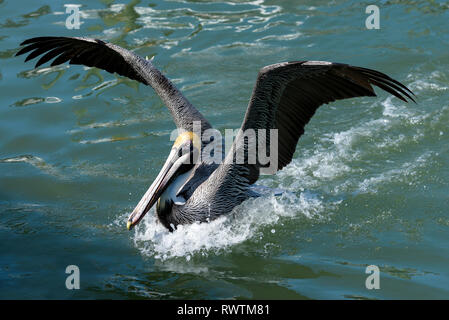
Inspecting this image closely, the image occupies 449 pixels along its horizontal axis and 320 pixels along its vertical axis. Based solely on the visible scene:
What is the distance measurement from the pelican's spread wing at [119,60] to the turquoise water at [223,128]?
3.59 feet

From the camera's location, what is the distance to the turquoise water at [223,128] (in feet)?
21.9

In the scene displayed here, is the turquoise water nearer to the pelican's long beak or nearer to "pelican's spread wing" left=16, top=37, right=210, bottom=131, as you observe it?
the pelican's long beak

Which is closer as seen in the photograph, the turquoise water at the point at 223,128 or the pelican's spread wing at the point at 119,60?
the turquoise water at the point at 223,128

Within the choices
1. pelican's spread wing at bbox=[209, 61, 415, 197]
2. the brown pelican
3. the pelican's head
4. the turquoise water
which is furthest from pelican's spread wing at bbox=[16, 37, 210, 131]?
the turquoise water

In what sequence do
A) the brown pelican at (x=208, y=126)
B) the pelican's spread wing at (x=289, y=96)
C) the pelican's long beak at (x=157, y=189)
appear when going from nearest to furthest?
1. the pelican's spread wing at (x=289, y=96)
2. the brown pelican at (x=208, y=126)
3. the pelican's long beak at (x=157, y=189)

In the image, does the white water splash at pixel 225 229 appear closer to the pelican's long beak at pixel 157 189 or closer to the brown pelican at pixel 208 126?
the brown pelican at pixel 208 126

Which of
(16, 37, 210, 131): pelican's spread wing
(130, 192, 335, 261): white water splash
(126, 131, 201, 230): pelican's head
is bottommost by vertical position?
(130, 192, 335, 261): white water splash

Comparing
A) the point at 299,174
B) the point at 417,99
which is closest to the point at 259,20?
the point at 417,99

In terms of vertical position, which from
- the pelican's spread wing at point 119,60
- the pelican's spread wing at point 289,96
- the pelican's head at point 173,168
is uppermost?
the pelican's spread wing at point 119,60

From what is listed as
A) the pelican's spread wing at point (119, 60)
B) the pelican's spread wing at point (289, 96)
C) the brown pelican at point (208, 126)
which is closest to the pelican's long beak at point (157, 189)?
Answer: the brown pelican at point (208, 126)

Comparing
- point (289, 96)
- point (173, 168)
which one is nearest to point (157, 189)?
point (173, 168)

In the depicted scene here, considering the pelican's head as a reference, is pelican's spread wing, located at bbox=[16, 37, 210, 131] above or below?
above

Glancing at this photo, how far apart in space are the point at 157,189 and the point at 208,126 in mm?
1169

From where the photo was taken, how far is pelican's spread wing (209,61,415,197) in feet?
20.6
